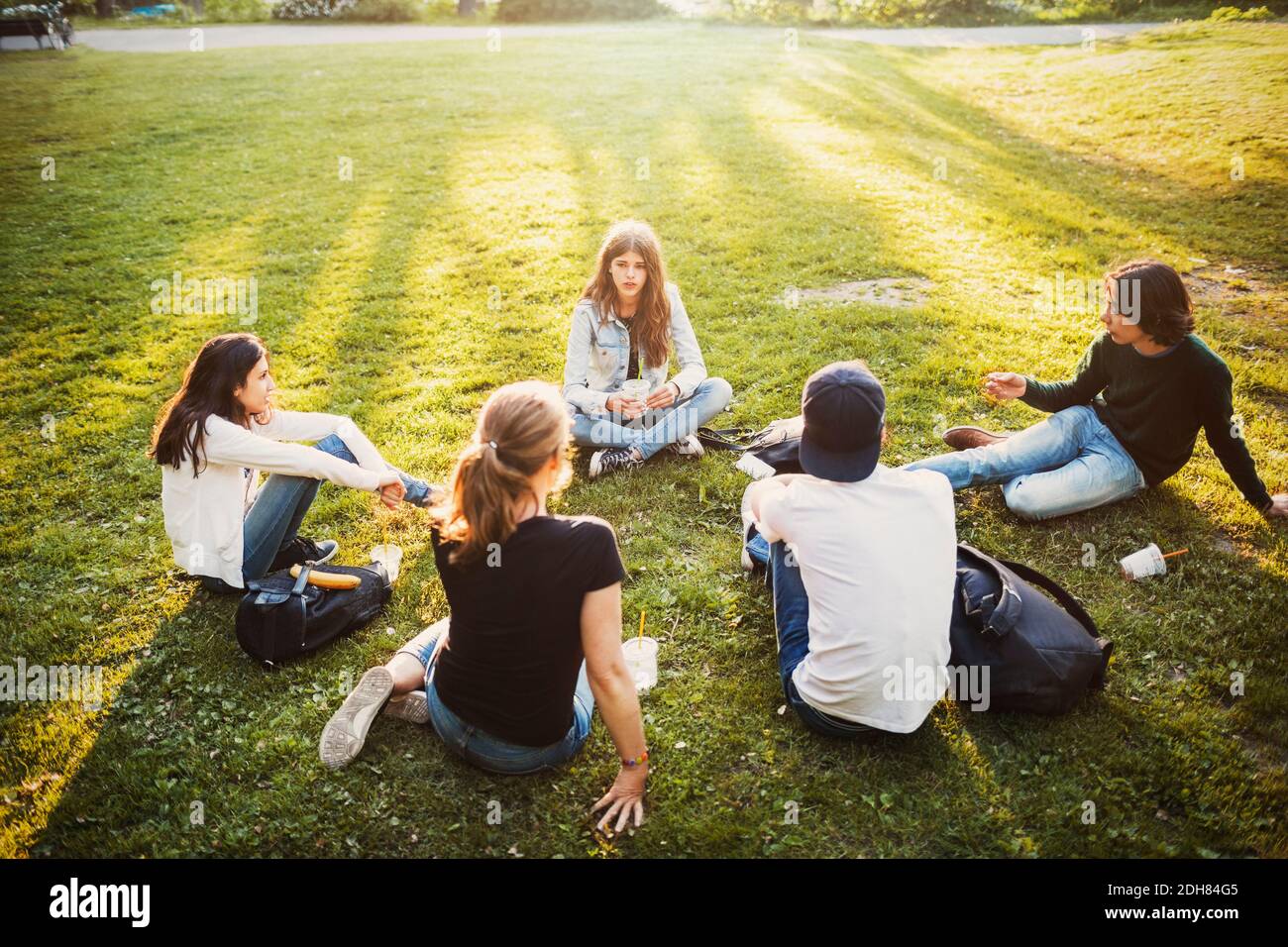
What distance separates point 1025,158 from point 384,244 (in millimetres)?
9944

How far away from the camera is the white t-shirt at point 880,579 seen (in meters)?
2.94

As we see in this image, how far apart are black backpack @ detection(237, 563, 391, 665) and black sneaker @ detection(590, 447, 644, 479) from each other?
1835 millimetres

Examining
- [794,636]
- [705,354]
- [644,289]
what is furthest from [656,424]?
[794,636]

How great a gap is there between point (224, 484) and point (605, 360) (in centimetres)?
269

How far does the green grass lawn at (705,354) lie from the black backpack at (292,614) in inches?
5.7

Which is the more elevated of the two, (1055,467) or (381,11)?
(381,11)

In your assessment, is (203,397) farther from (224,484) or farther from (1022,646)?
(1022,646)

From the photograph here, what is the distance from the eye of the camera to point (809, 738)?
3.46 m

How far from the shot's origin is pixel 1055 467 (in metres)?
4.73

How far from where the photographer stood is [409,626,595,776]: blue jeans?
3.15 metres

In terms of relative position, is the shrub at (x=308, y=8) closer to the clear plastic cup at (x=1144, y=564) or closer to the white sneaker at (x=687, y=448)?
the white sneaker at (x=687, y=448)

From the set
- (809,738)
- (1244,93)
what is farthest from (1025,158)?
(809,738)

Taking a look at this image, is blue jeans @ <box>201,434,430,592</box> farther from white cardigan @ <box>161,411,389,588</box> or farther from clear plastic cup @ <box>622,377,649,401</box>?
clear plastic cup @ <box>622,377,649,401</box>
